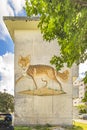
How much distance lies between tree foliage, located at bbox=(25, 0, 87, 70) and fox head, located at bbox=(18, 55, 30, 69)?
20.6 meters

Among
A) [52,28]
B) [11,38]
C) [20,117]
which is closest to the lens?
[52,28]

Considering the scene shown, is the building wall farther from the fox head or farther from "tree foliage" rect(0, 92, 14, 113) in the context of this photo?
"tree foliage" rect(0, 92, 14, 113)

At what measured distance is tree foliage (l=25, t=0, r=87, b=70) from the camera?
7.99 m

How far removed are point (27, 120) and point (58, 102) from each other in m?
3.02

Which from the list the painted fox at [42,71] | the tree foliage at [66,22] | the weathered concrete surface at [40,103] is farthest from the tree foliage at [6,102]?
the tree foliage at [66,22]

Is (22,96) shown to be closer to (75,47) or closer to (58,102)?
(58,102)

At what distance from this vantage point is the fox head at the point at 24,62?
3084cm

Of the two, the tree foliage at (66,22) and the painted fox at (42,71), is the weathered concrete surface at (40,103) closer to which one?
the painted fox at (42,71)

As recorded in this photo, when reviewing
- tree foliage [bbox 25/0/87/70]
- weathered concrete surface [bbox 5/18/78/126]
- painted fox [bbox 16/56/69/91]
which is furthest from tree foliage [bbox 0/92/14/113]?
tree foliage [bbox 25/0/87/70]

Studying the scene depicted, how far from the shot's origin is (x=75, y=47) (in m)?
8.38

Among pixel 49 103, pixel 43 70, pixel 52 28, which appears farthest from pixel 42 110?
pixel 52 28

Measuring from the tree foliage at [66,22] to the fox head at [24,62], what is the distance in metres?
20.6

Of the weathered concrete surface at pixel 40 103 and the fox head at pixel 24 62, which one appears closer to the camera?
the weathered concrete surface at pixel 40 103

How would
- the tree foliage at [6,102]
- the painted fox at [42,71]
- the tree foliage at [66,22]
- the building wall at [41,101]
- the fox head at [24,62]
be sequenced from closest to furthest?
the tree foliage at [66,22] < the building wall at [41,101] < the painted fox at [42,71] < the fox head at [24,62] < the tree foliage at [6,102]
